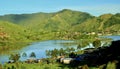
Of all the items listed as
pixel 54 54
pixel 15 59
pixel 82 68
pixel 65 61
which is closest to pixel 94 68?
pixel 82 68

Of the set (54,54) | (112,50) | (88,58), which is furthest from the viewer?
(54,54)

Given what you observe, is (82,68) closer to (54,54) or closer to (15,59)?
(15,59)

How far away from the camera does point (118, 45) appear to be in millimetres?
124375

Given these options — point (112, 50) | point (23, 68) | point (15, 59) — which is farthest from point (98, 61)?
point (15, 59)

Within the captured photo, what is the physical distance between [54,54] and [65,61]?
50555 mm

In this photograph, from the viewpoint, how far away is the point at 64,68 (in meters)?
108

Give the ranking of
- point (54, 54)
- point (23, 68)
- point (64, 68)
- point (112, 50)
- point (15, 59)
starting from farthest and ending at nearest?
point (54, 54), point (15, 59), point (112, 50), point (23, 68), point (64, 68)

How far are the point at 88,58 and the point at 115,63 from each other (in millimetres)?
40379

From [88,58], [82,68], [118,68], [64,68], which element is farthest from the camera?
[88,58]

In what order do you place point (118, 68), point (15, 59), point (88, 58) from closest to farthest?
point (118, 68), point (88, 58), point (15, 59)

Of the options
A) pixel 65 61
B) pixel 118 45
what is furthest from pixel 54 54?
pixel 118 45

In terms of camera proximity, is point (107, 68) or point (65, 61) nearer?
point (107, 68)

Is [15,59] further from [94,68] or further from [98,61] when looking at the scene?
[94,68]

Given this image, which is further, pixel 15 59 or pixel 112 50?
pixel 15 59
